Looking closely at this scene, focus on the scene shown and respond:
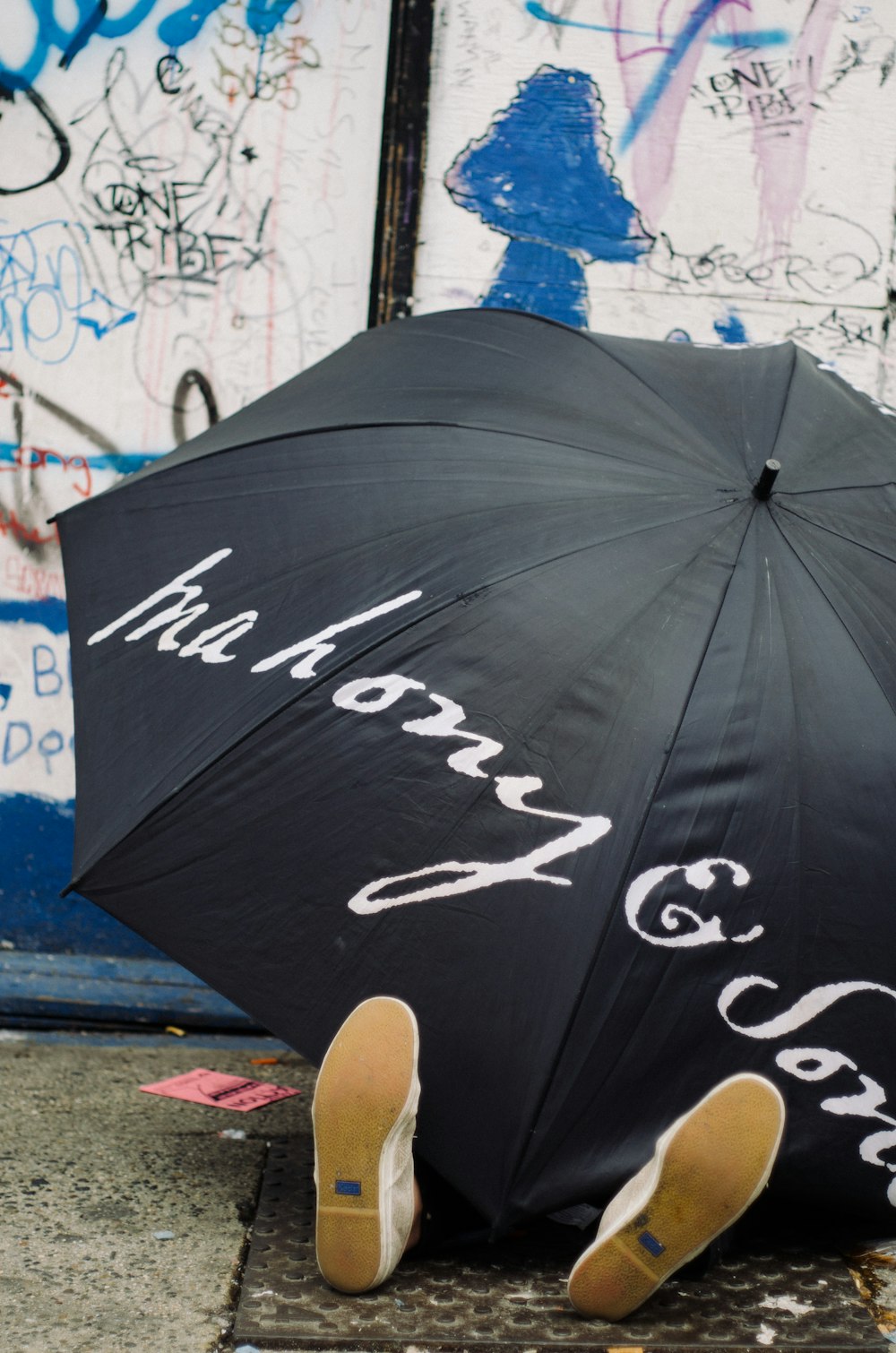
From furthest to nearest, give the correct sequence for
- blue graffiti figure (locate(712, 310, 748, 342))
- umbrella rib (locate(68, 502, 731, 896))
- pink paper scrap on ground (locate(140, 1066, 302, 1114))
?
blue graffiti figure (locate(712, 310, 748, 342)), pink paper scrap on ground (locate(140, 1066, 302, 1114)), umbrella rib (locate(68, 502, 731, 896))

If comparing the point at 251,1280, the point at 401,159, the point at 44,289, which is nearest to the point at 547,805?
the point at 251,1280

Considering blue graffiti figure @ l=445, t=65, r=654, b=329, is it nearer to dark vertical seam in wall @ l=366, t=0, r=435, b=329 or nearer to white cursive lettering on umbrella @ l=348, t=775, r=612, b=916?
dark vertical seam in wall @ l=366, t=0, r=435, b=329

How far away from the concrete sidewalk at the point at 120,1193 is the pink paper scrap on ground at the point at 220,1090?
0.03 m

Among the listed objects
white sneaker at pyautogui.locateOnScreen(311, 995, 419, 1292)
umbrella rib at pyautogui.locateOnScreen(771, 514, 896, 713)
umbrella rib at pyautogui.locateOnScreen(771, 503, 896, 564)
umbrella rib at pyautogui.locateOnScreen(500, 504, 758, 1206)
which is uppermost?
umbrella rib at pyautogui.locateOnScreen(771, 503, 896, 564)

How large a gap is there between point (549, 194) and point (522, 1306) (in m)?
2.85

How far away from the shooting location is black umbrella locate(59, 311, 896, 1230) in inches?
76.4

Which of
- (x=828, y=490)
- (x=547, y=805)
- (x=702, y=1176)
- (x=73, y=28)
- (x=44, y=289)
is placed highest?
(x=73, y=28)

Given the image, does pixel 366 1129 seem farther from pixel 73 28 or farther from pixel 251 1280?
pixel 73 28

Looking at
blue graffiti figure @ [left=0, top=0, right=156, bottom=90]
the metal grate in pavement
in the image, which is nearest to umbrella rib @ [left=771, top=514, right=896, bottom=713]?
the metal grate in pavement

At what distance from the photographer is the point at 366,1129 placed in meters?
1.95

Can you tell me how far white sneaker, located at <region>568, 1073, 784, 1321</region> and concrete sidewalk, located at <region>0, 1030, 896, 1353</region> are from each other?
23 centimetres

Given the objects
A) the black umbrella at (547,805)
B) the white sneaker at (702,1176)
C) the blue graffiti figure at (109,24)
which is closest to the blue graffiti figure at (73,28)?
the blue graffiti figure at (109,24)

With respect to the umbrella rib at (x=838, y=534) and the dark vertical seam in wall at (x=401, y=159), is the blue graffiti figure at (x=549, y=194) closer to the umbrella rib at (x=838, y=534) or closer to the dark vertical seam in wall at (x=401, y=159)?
the dark vertical seam in wall at (x=401, y=159)

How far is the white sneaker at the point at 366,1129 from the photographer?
1.94m
